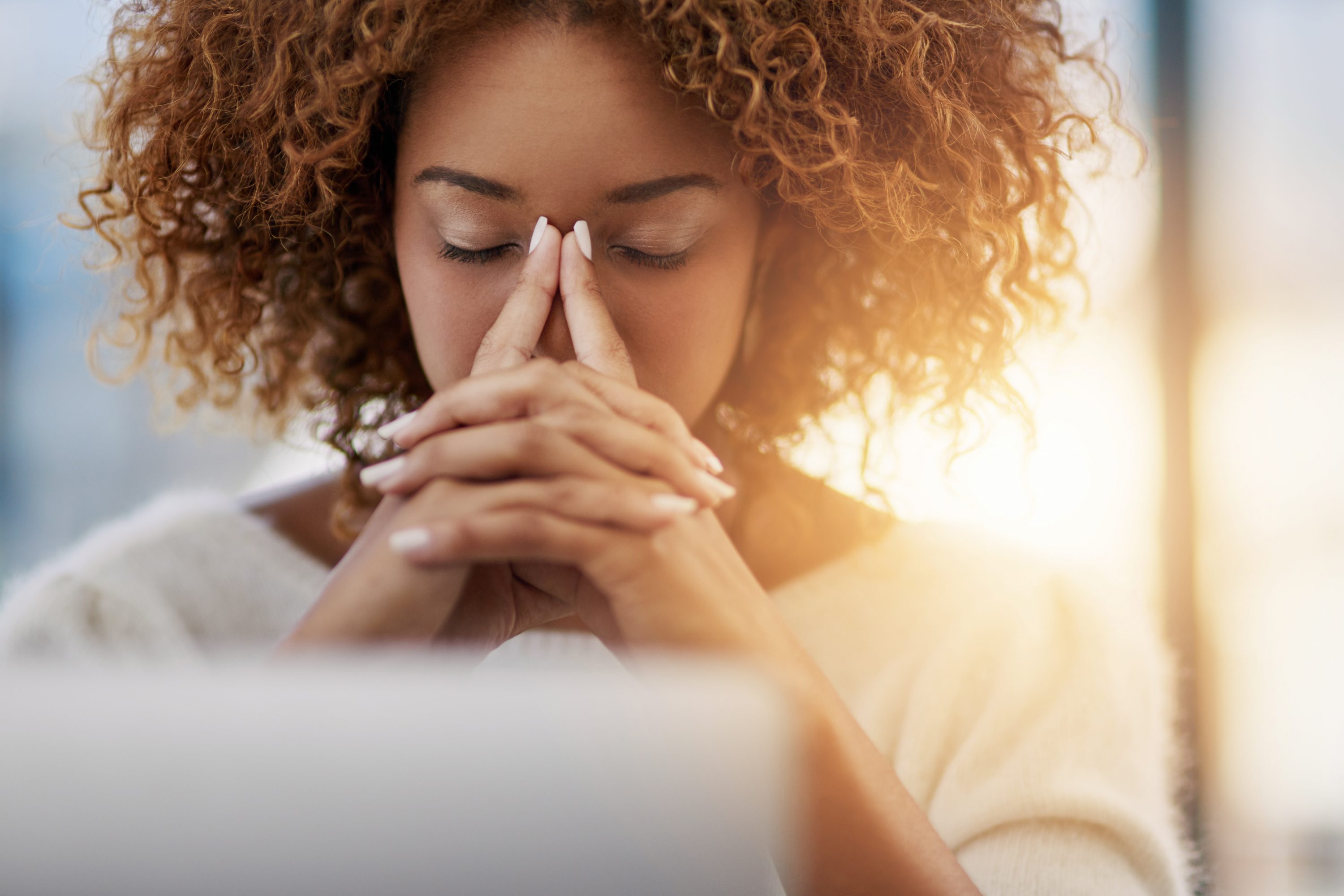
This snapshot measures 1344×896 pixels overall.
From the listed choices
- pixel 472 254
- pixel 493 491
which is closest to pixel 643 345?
pixel 472 254

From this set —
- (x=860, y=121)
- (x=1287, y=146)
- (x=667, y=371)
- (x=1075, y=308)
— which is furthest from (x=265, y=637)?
(x=1287, y=146)

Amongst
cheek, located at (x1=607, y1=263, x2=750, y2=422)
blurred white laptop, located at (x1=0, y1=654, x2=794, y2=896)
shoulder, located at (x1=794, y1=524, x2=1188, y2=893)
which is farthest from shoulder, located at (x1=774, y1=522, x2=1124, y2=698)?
blurred white laptop, located at (x1=0, y1=654, x2=794, y2=896)

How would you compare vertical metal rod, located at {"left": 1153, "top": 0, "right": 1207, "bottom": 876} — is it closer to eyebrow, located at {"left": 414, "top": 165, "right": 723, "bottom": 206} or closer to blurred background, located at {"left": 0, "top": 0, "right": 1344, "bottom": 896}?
blurred background, located at {"left": 0, "top": 0, "right": 1344, "bottom": 896}

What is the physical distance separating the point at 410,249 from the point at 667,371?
224mm

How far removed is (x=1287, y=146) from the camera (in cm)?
161

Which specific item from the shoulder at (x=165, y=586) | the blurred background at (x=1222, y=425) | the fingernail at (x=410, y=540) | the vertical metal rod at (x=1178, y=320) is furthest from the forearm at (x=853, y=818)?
the vertical metal rod at (x=1178, y=320)

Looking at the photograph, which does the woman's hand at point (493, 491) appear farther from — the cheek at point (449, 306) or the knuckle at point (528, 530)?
the cheek at point (449, 306)

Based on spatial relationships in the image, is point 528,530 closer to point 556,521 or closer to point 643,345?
point 556,521

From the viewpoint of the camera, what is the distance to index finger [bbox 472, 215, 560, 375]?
65 centimetres

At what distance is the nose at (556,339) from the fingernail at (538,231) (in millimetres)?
39

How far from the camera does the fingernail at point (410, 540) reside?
20.6 inches

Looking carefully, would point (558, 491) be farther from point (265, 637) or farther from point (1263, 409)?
point (1263, 409)

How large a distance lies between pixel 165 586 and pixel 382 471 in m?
0.54

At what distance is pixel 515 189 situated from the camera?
67cm
